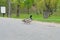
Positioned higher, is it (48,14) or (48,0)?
(48,0)

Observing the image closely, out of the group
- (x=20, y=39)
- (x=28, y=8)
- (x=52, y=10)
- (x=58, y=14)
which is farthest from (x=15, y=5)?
(x=20, y=39)

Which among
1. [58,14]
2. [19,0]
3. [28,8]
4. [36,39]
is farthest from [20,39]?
[28,8]

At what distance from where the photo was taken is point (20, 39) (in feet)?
29.0

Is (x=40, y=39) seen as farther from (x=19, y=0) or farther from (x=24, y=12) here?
(x=24, y=12)

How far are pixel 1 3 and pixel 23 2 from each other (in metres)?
5.06

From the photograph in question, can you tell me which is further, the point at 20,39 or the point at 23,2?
the point at 23,2

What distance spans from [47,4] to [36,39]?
2717 centimetres

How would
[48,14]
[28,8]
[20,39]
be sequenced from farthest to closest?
[28,8]
[48,14]
[20,39]

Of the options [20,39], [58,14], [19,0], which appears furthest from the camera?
[19,0]

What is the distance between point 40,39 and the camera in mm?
8828

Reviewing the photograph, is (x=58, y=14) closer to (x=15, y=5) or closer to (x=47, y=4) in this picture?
(x=47, y=4)

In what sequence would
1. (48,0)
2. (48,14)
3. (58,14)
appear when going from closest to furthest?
1. (48,0)
2. (48,14)
3. (58,14)

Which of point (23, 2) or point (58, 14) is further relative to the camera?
point (23, 2)

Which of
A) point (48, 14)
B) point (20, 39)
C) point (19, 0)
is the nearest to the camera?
point (20, 39)
